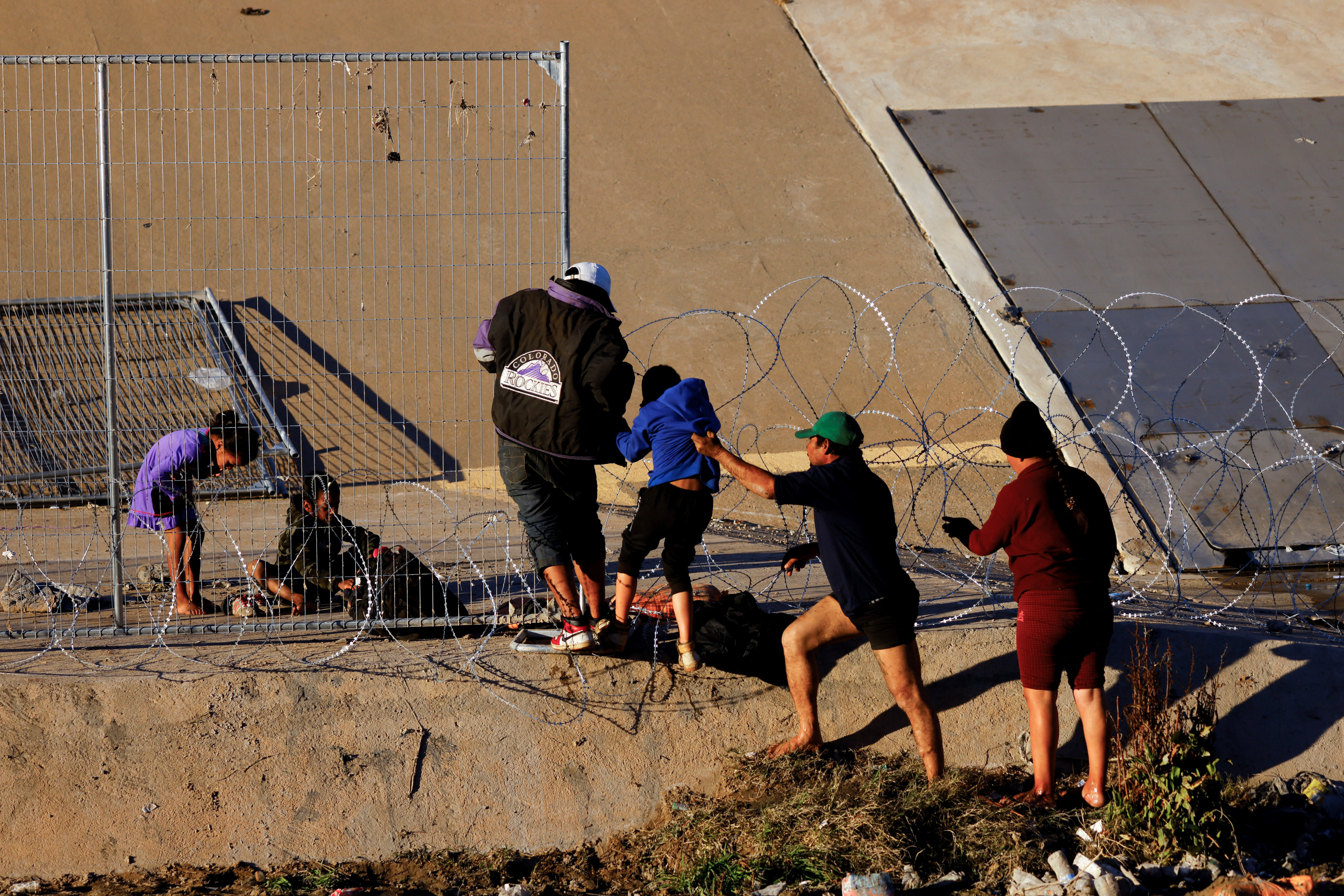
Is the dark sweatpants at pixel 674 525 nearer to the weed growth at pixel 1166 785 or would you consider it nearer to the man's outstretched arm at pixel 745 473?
the man's outstretched arm at pixel 745 473

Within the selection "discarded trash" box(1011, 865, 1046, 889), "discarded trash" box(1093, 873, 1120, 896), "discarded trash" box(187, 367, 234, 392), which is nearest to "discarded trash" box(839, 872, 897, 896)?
"discarded trash" box(1011, 865, 1046, 889)

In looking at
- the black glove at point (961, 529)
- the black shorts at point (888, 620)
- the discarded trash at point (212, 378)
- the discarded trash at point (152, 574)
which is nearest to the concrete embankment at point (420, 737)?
the black shorts at point (888, 620)

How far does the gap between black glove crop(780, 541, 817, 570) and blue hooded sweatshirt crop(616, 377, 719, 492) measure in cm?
44

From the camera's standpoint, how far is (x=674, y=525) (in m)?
4.91

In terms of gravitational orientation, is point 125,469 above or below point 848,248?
below

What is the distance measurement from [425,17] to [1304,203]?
894cm

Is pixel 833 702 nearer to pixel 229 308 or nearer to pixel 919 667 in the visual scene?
pixel 919 667

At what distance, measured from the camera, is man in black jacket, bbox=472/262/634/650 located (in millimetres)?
4855

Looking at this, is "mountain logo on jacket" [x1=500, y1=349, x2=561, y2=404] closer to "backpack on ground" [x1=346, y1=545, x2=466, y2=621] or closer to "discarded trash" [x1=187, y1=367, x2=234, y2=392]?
"backpack on ground" [x1=346, y1=545, x2=466, y2=621]

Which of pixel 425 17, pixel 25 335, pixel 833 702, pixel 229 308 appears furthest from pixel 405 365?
pixel 425 17

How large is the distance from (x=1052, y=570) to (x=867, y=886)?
4.69ft

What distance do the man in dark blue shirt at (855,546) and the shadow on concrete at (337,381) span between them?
4.08 m

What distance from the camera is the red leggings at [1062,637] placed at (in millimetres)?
4637

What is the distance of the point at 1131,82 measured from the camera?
40.7 feet
